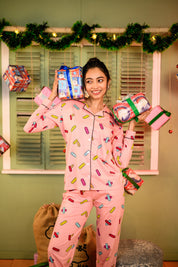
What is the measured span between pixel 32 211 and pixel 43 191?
0.27 m

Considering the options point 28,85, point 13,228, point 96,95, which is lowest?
point 13,228

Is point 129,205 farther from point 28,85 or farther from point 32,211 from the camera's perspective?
→ point 28,85

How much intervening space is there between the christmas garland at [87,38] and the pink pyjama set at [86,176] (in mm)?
915

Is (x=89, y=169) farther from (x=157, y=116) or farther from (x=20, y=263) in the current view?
(x=20, y=263)

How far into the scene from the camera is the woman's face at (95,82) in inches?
73.2

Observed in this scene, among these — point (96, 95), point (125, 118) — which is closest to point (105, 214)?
point (125, 118)

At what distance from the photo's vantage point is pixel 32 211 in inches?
112

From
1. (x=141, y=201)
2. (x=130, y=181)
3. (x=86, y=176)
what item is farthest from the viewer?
(x=141, y=201)

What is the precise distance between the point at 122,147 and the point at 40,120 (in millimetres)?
680

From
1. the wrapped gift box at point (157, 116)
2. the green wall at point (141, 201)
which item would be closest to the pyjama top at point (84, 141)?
the wrapped gift box at point (157, 116)

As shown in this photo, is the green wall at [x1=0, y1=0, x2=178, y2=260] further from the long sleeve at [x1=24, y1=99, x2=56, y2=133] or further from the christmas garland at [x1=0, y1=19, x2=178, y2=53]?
the long sleeve at [x1=24, y1=99, x2=56, y2=133]

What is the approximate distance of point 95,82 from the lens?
73.3 inches

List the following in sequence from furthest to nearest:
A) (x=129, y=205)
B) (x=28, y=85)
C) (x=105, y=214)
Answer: (x=129, y=205) → (x=28, y=85) → (x=105, y=214)

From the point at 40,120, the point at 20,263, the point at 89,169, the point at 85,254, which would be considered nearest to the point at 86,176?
the point at 89,169
